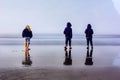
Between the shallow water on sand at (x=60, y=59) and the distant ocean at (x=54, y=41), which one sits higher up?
the distant ocean at (x=54, y=41)

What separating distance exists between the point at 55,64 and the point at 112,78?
468 cm

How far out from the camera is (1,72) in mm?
13648

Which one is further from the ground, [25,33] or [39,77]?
[25,33]

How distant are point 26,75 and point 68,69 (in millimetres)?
2588

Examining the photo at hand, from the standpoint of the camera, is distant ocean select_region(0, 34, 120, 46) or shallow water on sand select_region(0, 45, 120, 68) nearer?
shallow water on sand select_region(0, 45, 120, 68)

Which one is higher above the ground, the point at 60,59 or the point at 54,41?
the point at 54,41

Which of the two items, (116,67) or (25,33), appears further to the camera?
(25,33)

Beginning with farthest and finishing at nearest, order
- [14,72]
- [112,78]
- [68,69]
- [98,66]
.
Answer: [98,66], [68,69], [14,72], [112,78]

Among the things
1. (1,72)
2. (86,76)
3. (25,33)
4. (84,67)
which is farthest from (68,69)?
(25,33)

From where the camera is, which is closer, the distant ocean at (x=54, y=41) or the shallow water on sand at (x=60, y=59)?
the shallow water on sand at (x=60, y=59)

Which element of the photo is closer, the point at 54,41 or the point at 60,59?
the point at 60,59

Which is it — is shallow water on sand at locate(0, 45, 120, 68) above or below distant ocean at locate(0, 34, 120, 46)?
below

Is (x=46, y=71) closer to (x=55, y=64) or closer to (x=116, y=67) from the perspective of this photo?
(x=55, y=64)

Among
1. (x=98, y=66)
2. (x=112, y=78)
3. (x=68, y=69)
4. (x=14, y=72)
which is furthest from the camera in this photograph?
(x=98, y=66)
